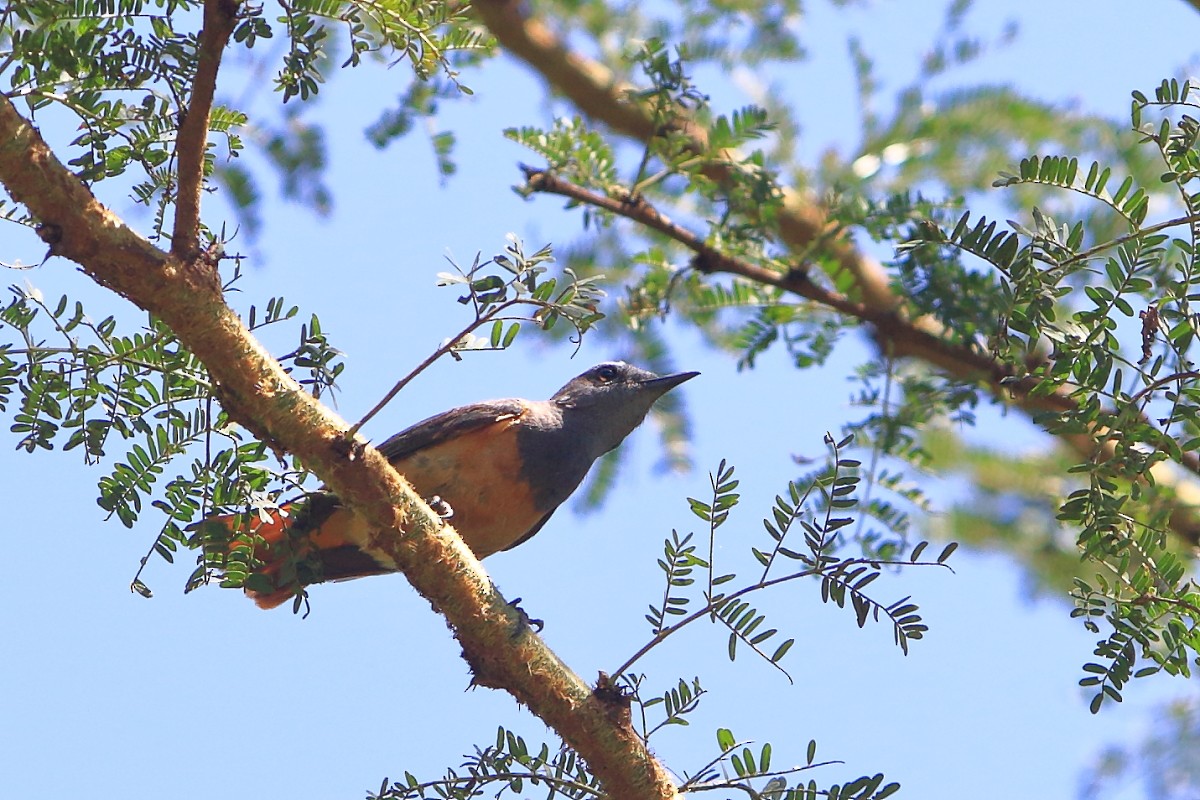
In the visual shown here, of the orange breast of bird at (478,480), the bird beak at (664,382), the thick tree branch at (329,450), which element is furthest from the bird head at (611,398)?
the thick tree branch at (329,450)

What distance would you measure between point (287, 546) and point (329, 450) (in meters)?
0.69

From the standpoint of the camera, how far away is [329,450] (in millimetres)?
3244

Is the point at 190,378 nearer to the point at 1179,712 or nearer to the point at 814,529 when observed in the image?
the point at 814,529

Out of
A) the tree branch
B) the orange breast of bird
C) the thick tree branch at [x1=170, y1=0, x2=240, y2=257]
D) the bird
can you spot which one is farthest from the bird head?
the thick tree branch at [x1=170, y1=0, x2=240, y2=257]

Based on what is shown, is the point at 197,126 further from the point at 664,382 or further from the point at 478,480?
the point at 664,382

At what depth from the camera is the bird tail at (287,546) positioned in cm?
351

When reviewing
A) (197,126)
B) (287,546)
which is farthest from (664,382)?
(197,126)

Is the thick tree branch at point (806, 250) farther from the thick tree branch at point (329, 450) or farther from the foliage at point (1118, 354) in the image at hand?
the thick tree branch at point (329, 450)

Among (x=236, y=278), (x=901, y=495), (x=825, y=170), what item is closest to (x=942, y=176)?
(x=825, y=170)

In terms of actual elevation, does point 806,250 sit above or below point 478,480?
above

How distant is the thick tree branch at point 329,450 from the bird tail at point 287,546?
39 cm

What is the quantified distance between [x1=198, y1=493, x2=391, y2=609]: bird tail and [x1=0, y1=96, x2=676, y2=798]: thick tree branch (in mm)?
389

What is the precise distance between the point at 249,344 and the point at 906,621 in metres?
1.81

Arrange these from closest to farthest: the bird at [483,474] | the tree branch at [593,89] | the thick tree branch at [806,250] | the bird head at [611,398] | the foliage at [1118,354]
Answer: the foliage at [1118,354], the bird at [483,474], the thick tree branch at [806,250], the bird head at [611,398], the tree branch at [593,89]
